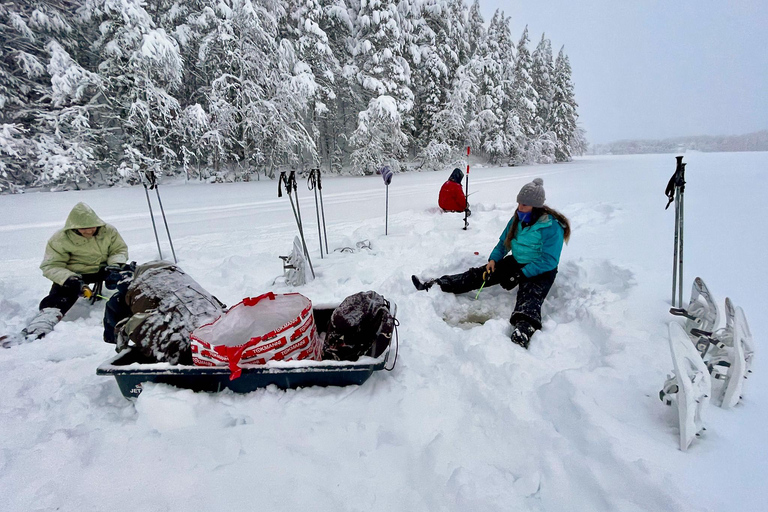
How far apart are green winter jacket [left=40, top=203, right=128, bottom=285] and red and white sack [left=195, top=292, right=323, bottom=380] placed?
7.42ft

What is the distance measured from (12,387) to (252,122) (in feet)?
43.9

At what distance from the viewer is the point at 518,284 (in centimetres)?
338

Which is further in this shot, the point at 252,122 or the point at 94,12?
the point at 252,122

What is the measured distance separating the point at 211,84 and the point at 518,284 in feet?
50.0

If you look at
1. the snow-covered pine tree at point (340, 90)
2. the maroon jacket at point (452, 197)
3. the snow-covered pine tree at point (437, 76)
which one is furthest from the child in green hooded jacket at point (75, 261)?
the snow-covered pine tree at point (437, 76)

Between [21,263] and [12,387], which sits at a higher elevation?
[21,263]

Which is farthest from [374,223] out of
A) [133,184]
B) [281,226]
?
[133,184]

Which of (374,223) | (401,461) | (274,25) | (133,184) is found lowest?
(401,461)

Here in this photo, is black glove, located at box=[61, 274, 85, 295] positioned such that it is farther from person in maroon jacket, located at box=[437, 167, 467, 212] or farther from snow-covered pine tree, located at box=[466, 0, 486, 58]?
snow-covered pine tree, located at box=[466, 0, 486, 58]

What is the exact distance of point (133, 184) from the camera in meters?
14.0

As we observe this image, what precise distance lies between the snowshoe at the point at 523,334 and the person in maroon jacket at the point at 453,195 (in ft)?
15.7

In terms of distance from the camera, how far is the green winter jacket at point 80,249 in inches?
127

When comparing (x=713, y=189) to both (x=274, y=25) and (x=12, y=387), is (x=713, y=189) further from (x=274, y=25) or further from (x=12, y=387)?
(x=274, y=25)

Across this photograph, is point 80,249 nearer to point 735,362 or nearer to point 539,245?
point 539,245
